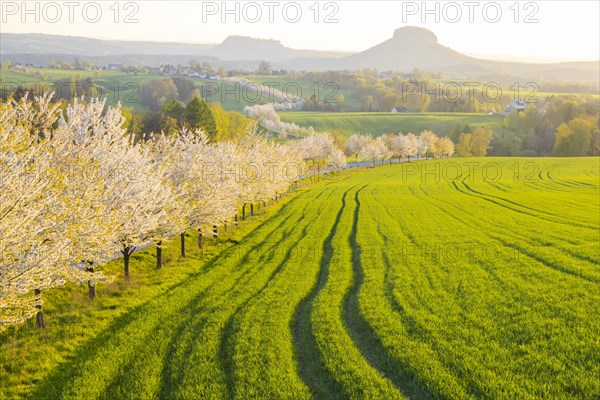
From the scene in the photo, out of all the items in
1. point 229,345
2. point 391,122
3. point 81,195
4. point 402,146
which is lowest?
point 229,345

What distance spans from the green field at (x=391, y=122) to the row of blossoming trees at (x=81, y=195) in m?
133

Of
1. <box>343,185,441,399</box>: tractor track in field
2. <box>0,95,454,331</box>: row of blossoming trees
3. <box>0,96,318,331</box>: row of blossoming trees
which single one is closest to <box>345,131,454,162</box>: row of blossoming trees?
<box>0,95,454,331</box>: row of blossoming trees

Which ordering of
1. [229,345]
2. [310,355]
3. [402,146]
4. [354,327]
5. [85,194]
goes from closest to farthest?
[310,355] < [229,345] < [354,327] < [85,194] < [402,146]

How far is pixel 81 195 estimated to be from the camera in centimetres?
2120

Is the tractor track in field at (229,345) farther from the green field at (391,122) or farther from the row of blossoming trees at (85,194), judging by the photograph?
the green field at (391,122)

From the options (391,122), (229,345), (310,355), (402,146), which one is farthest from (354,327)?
(391,122)

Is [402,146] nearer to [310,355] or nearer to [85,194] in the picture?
[85,194]

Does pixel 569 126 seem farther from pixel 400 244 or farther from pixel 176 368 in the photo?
pixel 176 368

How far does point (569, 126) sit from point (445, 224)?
397ft

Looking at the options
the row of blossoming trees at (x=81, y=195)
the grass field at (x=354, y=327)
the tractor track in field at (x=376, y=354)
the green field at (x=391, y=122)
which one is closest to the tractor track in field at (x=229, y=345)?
the grass field at (x=354, y=327)

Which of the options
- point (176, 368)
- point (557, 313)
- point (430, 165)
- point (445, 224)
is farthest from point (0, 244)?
point (430, 165)

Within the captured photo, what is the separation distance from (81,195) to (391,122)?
582 ft

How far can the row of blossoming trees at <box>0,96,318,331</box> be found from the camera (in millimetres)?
15125

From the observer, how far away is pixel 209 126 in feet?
346
